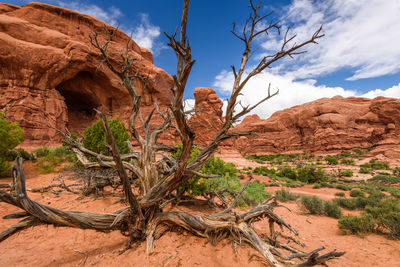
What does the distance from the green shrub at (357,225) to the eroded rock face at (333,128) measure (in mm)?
43753

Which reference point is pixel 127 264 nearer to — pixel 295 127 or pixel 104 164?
pixel 104 164

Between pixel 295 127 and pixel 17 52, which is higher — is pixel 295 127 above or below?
below

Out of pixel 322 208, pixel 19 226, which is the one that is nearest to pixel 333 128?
pixel 322 208

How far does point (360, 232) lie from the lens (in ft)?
15.0

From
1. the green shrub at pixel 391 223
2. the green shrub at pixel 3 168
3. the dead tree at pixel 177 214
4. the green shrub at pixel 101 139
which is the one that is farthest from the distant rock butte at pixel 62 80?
the green shrub at pixel 391 223

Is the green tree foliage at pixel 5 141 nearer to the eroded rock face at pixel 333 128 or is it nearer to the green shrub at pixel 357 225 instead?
the green shrub at pixel 357 225

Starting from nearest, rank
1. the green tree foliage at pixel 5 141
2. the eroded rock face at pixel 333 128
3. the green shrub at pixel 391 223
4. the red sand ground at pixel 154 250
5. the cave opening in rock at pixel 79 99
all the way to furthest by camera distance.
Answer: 1. the red sand ground at pixel 154 250
2. the green shrub at pixel 391 223
3. the green tree foliage at pixel 5 141
4. the cave opening in rock at pixel 79 99
5. the eroded rock face at pixel 333 128

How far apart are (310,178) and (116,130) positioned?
56.5ft

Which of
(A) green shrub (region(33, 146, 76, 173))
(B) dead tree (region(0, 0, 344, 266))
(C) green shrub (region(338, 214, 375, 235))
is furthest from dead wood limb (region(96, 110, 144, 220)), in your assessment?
(A) green shrub (region(33, 146, 76, 173))

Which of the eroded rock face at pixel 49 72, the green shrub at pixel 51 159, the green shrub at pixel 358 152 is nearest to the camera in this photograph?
the green shrub at pixel 51 159

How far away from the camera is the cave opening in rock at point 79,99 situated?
22438 mm

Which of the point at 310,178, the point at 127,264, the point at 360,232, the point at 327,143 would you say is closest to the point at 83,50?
the point at 127,264

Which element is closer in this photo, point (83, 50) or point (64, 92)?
point (83, 50)

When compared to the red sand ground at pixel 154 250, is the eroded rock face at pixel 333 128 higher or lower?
higher
